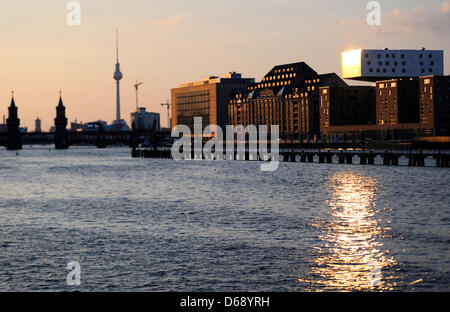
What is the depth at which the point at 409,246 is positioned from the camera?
3269cm

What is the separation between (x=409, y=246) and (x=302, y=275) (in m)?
8.94

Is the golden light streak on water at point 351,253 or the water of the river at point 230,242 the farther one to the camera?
the water of the river at point 230,242

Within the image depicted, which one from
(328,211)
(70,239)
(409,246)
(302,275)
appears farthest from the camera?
(328,211)

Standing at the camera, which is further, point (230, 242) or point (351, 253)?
point (230, 242)

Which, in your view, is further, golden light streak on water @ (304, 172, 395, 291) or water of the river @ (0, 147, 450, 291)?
water of the river @ (0, 147, 450, 291)

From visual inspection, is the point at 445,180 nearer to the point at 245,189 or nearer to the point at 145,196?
the point at 245,189
